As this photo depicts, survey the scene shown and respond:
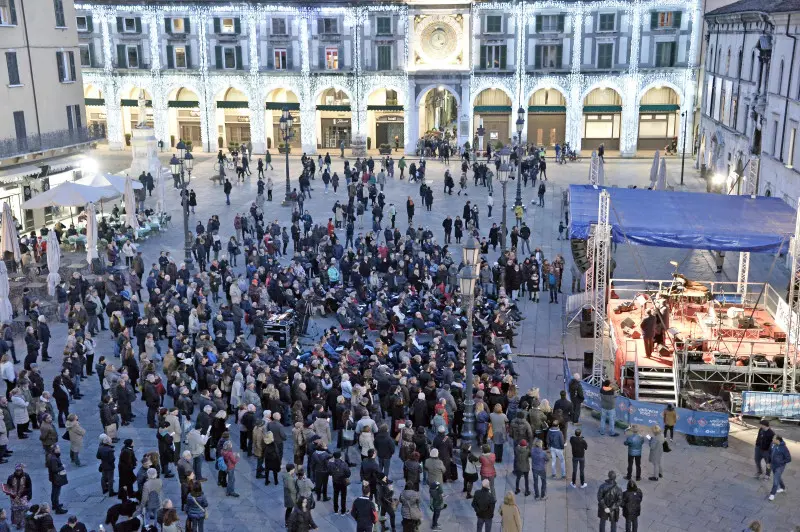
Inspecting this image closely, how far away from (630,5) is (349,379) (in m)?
47.3

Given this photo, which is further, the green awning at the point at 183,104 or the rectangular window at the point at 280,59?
the green awning at the point at 183,104

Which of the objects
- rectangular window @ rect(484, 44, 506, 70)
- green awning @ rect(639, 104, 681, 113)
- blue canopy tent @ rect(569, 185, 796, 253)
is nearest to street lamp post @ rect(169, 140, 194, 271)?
blue canopy tent @ rect(569, 185, 796, 253)

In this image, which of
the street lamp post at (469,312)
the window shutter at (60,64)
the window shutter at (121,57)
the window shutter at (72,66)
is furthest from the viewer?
the window shutter at (121,57)

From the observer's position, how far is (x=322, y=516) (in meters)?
17.5

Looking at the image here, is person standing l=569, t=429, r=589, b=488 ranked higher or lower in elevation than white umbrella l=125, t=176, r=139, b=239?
lower

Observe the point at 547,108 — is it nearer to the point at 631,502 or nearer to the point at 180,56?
the point at 180,56

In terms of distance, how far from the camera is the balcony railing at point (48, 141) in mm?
40156

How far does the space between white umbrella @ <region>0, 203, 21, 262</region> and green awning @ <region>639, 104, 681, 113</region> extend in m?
45.1

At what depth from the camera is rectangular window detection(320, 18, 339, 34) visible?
63781 mm

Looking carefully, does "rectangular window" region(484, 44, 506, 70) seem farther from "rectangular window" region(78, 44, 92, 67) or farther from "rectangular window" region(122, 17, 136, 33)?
"rectangular window" region(78, 44, 92, 67)

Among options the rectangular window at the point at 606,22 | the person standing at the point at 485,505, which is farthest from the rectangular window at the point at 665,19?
the person standing at the point at 485,505

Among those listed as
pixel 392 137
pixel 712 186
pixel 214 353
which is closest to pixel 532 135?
pixel 392 137

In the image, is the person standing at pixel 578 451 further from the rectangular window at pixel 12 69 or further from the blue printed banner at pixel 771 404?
the rectangular window at pixel 12 69

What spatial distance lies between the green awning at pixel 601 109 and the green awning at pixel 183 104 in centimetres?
2798
